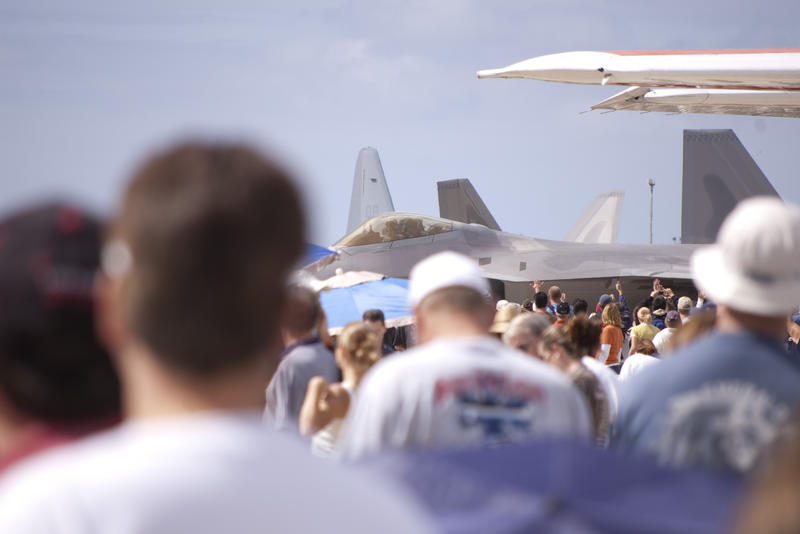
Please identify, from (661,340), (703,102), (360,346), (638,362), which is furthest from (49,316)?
(703,102)

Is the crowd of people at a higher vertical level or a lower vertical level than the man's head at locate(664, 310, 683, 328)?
higher

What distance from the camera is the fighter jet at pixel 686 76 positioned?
45.8 ft

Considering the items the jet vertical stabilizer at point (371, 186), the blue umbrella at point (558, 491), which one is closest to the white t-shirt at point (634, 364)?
the blue umbrella at point (558, 491)

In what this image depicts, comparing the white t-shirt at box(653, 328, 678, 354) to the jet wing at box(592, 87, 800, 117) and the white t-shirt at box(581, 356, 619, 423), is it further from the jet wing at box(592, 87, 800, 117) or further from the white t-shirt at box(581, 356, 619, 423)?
the jet wing at box(592, 87, 800, 117)

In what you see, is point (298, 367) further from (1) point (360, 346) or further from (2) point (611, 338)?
(2) point (611, 338)

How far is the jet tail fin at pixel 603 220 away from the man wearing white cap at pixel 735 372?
30138 mm

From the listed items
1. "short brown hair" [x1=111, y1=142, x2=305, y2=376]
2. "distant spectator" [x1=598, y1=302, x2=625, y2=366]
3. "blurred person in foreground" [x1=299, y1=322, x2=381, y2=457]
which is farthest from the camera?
"distant spectator" [x1=598, y1=302, x2=625, y2=366]

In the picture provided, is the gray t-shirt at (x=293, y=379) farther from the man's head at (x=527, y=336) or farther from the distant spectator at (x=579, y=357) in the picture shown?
the distant spectator at (x=579, y=357)

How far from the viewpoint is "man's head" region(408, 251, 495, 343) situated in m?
2.88

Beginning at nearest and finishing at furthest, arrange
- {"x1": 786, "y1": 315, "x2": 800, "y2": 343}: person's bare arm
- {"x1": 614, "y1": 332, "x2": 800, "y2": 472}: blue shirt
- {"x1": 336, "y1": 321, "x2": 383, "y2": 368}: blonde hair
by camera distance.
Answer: {"x1": 614, "y1": 332, "x2": 800, "y2": 472}: blue shirt, {"x1": 336, "y1": 321, "x2": 383, "y2": 368}: blonde hair, {"x1": 786, "y1": 315, "x2": 800, "y2": 343}: person's bare arm

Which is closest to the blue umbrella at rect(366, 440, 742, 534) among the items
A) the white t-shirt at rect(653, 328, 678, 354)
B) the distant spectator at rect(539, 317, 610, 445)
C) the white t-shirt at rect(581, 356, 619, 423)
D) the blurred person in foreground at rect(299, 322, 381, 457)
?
the blurred person in foreground at rect(299, 322, 381, 457)

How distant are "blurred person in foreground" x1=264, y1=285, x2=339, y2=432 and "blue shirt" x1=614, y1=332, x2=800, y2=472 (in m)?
2.57

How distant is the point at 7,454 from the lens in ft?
4.51

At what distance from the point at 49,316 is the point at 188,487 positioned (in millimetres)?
449
